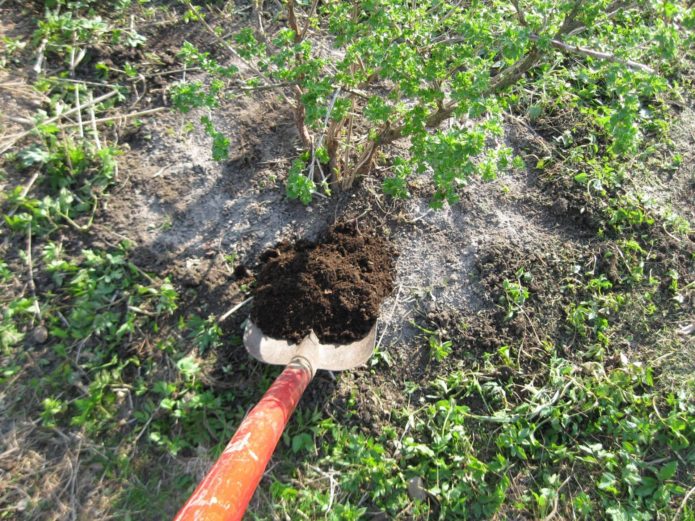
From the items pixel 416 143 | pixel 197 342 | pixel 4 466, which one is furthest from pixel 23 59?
pixel 416 143

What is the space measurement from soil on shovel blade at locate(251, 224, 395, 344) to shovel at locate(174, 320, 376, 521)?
0.19 ft

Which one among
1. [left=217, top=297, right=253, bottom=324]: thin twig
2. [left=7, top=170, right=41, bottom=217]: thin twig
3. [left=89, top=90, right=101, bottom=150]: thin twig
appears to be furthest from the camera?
[left=89, top=90, right=101, bottom=150]: thin twig

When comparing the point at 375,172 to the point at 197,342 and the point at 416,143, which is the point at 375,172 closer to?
the point at 416,143

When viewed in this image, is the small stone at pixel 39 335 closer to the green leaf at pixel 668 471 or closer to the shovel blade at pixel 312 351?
the shovel blade at pixel 312 351

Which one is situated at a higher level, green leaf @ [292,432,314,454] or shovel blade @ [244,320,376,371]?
shovel blade @ [244,320,376,371]

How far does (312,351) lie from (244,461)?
2.42 feet

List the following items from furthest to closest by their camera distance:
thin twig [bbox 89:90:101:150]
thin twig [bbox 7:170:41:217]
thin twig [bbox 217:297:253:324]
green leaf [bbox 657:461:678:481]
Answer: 1. thin twig [bbox 89:90:101:150]
2. thin twig [bbox 7:170:41:217]
3. thin twig [bbox 217:297:253:324]
4. green leaf [bbox 657:461:678:481]

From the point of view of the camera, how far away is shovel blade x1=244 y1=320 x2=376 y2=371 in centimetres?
228

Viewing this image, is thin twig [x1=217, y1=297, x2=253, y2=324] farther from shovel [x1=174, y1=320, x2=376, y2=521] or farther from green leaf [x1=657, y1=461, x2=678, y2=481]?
green leaf [x1=657, y1=461, x2=678, y2=481]

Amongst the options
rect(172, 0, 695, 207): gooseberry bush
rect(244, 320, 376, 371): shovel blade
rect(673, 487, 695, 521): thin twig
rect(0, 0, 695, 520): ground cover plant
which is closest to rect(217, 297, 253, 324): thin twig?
rect(0, 0, 695, 520): ground cover plant

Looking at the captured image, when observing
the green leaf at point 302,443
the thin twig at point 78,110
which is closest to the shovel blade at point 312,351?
the green leaf at point 302,443

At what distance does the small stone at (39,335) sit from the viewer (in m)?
2.43

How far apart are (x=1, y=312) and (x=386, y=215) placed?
2183 mm

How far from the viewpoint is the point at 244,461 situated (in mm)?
1626
